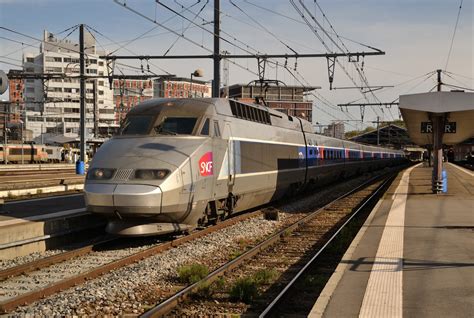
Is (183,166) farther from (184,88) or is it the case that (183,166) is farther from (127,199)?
(184,88)

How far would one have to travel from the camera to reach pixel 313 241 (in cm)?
1248

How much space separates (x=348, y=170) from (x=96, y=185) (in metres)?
28.0

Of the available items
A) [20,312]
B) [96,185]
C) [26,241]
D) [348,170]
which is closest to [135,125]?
[96,185]

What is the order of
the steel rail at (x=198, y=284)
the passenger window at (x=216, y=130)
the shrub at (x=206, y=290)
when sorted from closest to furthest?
the steel rail at (x=198, y=284), the shrub at (x=206, y=290), the passenger window at (x=216, y=130)

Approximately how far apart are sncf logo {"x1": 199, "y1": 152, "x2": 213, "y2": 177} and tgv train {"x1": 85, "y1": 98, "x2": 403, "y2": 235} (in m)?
0.02

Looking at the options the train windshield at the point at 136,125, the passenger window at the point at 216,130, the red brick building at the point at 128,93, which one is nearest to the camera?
the train windshield at the point at 136,125

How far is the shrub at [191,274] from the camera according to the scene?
26.8 feet

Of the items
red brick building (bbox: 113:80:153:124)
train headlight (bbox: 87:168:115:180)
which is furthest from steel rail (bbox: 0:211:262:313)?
red brick building (bbox: 113:80:153:124)

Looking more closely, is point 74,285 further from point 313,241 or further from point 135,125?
point 313,241

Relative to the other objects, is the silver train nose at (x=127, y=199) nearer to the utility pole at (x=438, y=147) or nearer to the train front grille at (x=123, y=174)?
the train front grille at (x=123, y=174)

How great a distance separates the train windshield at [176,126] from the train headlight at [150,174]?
1.78 m

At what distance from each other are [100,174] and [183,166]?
1695 mm

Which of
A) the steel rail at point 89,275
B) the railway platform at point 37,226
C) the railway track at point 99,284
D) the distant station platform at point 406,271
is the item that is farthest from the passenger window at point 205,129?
the distant station platform at point 406,271

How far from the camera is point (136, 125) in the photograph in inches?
491
